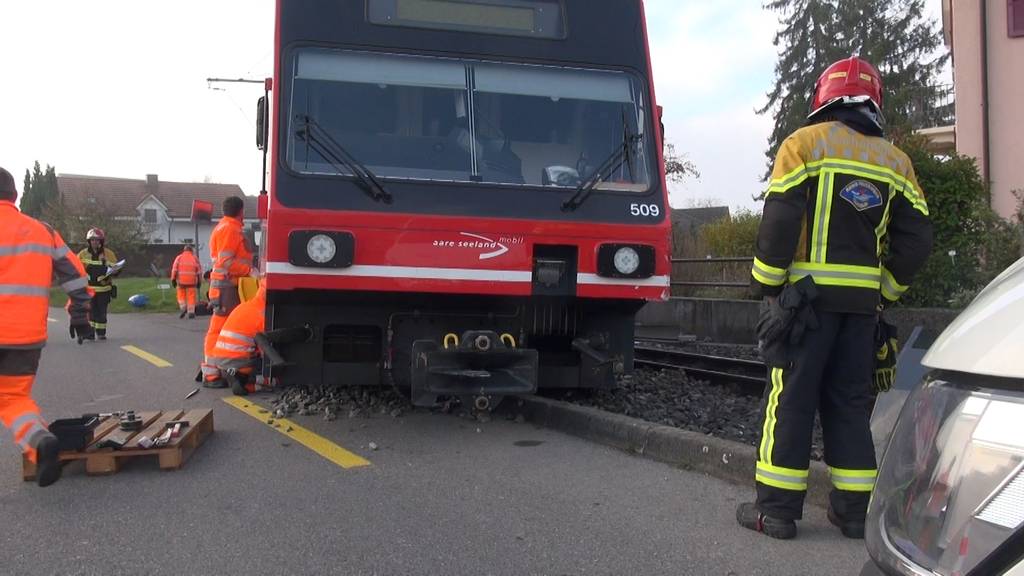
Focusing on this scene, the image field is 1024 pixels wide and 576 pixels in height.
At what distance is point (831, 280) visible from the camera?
12.0ft

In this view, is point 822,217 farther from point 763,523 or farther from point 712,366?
point 712,366

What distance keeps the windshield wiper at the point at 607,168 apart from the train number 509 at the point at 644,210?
26 cm

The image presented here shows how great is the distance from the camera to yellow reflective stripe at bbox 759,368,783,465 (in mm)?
3750

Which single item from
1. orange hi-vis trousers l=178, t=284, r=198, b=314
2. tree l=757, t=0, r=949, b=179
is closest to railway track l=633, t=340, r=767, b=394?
orange hi-vis trousers l=178, t=284, r=198, b=314

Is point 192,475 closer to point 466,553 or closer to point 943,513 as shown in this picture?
point 466,553

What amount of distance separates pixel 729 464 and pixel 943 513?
10.9 feet

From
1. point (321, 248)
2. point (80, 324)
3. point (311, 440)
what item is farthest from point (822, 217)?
point (80, 324)

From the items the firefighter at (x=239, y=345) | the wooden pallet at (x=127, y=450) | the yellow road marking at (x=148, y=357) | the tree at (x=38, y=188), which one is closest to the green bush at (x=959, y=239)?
the firefighter at (x=239, y=345)

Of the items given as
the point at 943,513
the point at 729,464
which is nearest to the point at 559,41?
the point at 729,464

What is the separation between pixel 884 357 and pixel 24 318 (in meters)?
4.54

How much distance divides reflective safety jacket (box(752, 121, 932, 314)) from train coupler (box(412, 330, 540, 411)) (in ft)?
6.36

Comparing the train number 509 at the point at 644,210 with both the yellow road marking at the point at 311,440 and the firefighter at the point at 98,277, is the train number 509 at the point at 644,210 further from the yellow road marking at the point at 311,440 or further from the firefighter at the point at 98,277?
the firefighter at the point at 98,277

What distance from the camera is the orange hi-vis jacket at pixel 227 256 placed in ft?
28.0

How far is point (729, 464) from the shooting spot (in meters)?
4.69
